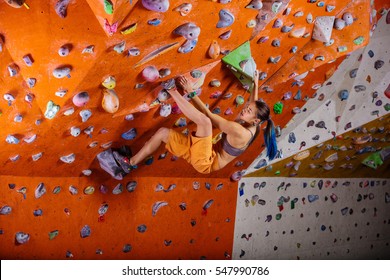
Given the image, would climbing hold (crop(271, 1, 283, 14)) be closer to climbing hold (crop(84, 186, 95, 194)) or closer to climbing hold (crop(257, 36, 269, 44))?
climbing hold (crop(257, 36, 269, 44))

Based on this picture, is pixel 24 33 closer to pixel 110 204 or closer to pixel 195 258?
pixel 110 204

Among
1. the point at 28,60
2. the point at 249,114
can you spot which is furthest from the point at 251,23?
the point at 28,60

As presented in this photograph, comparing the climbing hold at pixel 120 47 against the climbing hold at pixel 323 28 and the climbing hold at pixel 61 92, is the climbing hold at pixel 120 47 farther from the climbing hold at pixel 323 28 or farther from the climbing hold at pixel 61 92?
the climbing hold at pixel 323 28

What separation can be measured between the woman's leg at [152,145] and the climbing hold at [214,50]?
0.40 m

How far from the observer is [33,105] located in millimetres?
1910

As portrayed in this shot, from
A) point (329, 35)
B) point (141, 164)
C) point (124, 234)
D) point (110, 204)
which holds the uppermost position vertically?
point (329, 35)

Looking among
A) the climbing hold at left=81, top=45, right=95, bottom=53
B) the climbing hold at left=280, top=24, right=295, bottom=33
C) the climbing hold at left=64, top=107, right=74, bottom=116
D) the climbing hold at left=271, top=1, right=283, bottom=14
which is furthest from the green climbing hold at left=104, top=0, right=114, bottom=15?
the climbing hold at left=280, top=24, right=295, bottom=33

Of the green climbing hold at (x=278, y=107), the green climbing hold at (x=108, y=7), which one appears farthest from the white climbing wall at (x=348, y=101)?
the green climbing hold at (x=108, y=7)

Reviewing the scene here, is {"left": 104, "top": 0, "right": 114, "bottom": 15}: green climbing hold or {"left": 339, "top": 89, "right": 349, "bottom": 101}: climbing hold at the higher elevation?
{"left": 104, "top": 0, "right": 114, "bottom": 15}: green climbing hold

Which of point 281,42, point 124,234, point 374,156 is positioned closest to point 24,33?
point 281,42

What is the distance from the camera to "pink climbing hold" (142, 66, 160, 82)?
202cm

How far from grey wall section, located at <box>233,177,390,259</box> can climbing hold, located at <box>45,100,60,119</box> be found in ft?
4.25

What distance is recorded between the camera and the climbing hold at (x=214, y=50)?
6.88 ft
